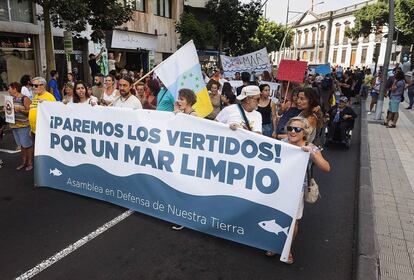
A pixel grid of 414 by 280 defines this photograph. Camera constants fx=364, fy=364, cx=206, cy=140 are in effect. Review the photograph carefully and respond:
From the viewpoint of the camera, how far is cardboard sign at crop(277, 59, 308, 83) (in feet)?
24.2

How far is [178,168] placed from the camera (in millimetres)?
4152

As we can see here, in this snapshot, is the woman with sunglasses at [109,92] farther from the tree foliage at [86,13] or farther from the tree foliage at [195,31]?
the tree foliage at [195,31]

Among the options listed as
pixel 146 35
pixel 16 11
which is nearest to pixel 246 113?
pixel 16 11

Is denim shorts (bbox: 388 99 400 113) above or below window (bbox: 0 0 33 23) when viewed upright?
below

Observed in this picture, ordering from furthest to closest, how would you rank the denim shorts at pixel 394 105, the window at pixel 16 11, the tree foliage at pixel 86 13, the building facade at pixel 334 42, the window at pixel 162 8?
1. the building facade at pixel 334 42
2. the window at pixel 162 8
3. the window at pixel 16 11
4. the denim shorts at pixel 394 105
5. the tree foliage at pixel 86 13

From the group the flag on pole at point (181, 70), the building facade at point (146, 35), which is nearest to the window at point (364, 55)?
the building facade at point (146, 35)

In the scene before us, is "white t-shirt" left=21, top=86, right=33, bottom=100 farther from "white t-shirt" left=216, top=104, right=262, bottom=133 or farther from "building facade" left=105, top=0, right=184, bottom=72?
"building facade" left=105, top=0, right=184, bottom=72

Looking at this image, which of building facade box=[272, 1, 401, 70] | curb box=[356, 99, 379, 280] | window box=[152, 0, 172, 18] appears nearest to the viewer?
curb box=[356, 99, 379, 280]

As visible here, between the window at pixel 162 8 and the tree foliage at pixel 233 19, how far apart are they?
2.99 meters

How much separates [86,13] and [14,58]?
509 centimetres

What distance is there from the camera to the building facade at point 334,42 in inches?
2447

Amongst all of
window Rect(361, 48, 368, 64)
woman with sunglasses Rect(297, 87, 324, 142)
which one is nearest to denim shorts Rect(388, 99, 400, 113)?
woman with sunglasses Rect(297, 87, 324, 142)

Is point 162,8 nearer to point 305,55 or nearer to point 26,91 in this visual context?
point 26,91

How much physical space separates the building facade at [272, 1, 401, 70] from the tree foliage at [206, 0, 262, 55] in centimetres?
2817
